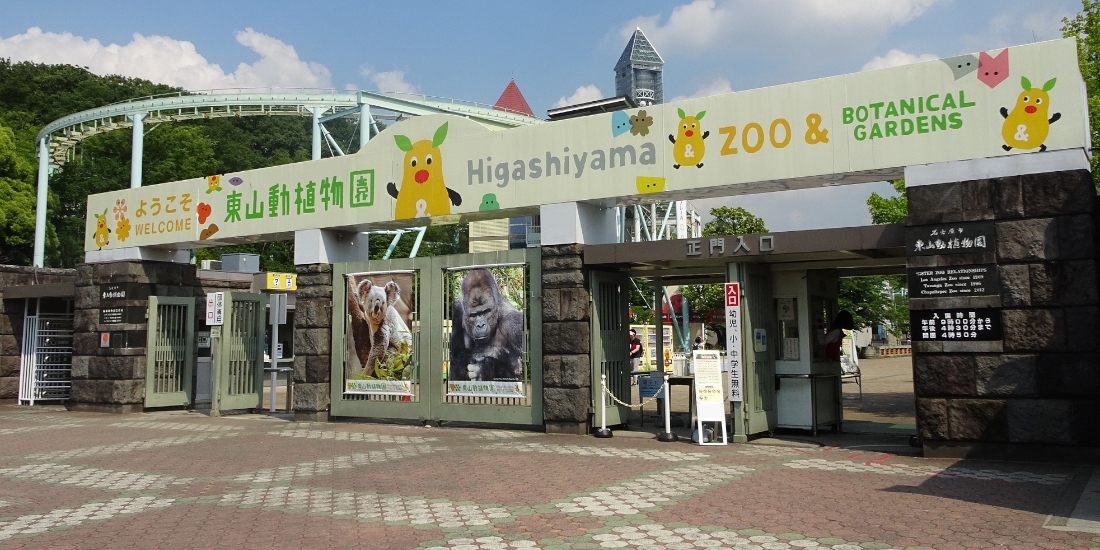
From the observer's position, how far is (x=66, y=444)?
12609mm

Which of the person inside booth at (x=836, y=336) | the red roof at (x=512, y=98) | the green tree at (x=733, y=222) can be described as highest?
the red roof at (x=512, y=98)

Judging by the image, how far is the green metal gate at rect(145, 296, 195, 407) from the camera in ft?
59.4

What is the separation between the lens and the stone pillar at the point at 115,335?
18.0 m

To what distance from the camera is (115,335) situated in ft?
59.2

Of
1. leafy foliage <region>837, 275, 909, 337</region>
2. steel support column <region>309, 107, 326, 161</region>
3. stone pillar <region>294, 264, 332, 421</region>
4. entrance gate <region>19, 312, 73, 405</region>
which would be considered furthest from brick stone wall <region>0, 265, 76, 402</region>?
leafy foliage <region>837, 275, 909, 337</region>

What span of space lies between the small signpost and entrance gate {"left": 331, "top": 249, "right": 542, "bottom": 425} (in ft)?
8.54

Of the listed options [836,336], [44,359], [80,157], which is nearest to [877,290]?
[836,336]

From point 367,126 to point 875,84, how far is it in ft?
82.6

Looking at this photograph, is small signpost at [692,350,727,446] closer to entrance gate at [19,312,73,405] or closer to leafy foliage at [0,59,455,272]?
entrance gate at [19,312,73,405]

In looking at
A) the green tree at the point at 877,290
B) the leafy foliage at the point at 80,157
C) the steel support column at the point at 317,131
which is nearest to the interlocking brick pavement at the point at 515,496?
the green tree at the point at 877,290

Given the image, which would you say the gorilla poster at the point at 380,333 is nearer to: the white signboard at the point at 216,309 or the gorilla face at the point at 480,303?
the gorilla face at the point at 480,303

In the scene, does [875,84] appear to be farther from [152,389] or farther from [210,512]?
[152,389]

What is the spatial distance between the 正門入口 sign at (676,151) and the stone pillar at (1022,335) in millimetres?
352

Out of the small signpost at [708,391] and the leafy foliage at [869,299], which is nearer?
→ the small signpost at [708,391]
